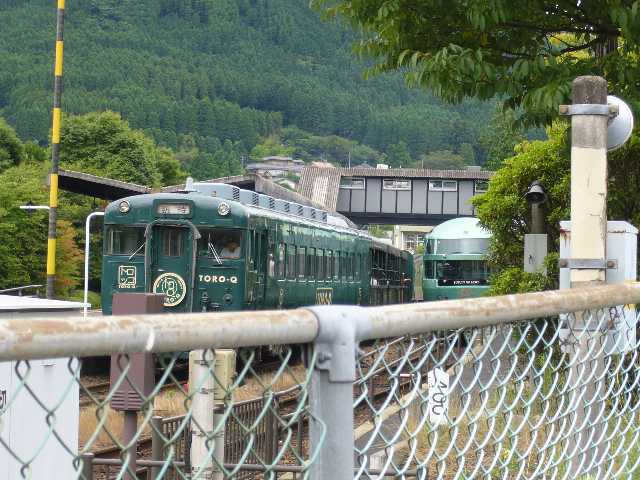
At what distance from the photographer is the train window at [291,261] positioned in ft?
72.5

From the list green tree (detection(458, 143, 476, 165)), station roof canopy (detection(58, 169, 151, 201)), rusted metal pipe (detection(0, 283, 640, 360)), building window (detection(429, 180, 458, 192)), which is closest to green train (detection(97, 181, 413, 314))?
station roof canopy (detection(58, 169, 151, 201))

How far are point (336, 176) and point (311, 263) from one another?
186 ft

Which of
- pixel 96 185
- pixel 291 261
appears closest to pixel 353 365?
pixel 291 261

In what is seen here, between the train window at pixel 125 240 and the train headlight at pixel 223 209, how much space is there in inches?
59.3

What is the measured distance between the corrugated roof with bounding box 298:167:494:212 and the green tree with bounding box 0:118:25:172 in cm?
1873

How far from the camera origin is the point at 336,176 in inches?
3162

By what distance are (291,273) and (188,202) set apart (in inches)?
124

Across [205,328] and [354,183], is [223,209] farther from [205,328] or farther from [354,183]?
[354,183]

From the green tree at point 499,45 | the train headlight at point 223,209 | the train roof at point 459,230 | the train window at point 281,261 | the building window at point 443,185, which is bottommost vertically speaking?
the train window at point 281,261

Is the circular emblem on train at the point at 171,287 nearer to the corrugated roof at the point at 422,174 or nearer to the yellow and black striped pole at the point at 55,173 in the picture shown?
the yellow and black striped pole at the point at 55,173

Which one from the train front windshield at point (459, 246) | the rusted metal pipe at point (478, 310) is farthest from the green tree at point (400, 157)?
the rusted metal pipe at point (478, 310)

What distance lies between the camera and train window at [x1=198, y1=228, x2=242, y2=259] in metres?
19.7

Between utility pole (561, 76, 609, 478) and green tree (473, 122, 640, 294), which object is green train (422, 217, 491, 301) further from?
utility pole (561, 76, 609, 478)

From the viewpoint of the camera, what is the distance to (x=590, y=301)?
4062 millimetres
